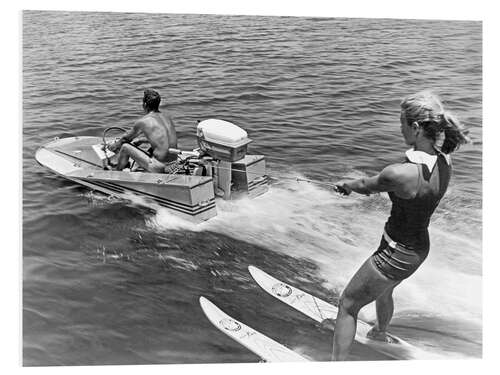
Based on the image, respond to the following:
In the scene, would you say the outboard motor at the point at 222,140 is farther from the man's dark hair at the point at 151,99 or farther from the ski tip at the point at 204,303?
the ski tip at the point at 204,303

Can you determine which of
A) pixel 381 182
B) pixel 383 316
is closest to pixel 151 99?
pixel 381 182

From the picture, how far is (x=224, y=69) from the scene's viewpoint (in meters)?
6.32

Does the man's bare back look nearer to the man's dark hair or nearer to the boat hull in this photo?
the man's dark hair

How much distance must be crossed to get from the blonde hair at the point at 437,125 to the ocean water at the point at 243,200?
0.89m

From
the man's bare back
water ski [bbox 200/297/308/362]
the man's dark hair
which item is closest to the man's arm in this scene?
water ski [bbox 200/297/308/362]

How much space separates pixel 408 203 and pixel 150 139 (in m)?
2.09

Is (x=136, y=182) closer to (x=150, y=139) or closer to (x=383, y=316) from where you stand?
(x=150, y=139)

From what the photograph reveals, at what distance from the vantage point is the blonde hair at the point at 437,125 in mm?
5293

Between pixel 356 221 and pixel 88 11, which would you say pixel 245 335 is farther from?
pixel 88 11

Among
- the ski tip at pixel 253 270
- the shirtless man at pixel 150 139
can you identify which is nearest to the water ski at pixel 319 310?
the ski tip at pixel 253 270

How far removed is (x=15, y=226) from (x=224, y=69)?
218 cm

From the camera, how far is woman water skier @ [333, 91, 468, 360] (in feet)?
17.3

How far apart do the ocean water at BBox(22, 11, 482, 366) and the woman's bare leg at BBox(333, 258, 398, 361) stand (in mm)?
126

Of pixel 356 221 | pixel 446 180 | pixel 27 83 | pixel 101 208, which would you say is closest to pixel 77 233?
pixel 101 208
